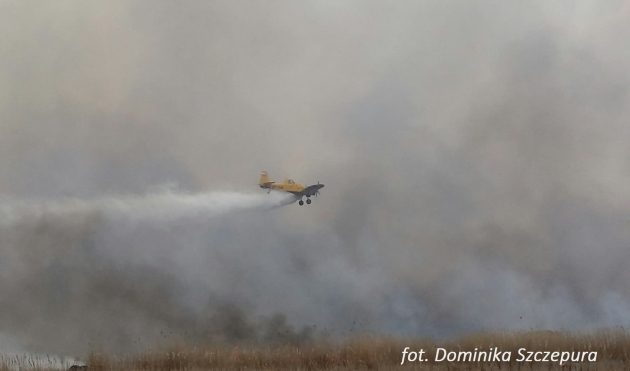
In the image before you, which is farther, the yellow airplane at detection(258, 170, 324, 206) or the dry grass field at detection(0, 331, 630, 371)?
the yellow airplane at detection(258, 170, 324, 206)

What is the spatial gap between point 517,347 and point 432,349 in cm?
392

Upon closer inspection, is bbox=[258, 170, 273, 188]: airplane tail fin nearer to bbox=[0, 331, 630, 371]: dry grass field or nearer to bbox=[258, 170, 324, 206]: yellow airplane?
bbox=[258, 170, 324, 206]: yellow airplane

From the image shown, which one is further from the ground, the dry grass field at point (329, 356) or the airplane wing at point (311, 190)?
the airplane wing at point (311, 190)

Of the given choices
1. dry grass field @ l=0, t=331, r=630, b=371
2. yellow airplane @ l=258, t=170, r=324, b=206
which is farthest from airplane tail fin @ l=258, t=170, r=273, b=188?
dry grass field @ l=0, t=331, r=630, b=371

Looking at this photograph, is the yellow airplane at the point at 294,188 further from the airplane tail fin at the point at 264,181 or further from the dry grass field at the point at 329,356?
the dry grass field at the point at 329,356

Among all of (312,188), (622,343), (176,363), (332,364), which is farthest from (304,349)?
(312,188)

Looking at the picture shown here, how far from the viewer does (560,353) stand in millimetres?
31422

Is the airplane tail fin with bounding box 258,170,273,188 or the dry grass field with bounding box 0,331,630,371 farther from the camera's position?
the airplane tail fin with bounding box 258,170,273,188

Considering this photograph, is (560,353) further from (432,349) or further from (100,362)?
(100,362)

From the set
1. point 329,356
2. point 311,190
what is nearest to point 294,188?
point 311,190

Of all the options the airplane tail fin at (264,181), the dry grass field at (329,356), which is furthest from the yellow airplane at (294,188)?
the dry grass field at (329,356)

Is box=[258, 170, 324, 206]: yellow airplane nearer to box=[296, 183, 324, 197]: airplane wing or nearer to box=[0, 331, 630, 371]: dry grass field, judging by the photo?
box=[296, 183, 324, 197]: airplane wing

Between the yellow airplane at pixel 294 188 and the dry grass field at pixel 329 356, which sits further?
the yellow airplane at pixel 294 188

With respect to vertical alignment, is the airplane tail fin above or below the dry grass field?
above
